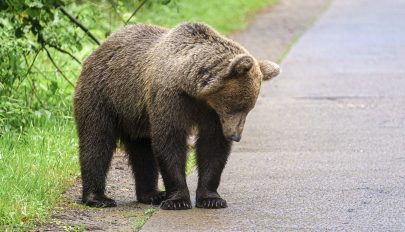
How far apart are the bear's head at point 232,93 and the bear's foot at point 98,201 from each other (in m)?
1.06

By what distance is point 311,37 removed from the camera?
64.4ft

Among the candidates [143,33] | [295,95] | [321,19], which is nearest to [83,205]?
[143,33]

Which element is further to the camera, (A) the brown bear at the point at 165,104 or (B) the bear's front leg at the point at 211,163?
(B) the bear's front leg at the point at 211,163

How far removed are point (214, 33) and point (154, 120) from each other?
0.78 meters

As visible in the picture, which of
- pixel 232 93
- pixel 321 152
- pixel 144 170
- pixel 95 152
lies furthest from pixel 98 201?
pixel 321 152

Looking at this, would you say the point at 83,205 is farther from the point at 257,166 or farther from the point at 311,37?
the point at 311,37

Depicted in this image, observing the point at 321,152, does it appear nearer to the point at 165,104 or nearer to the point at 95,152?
the point at 95,152

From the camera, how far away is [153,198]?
7.76 meters

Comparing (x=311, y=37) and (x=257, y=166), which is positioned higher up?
(x=257, y=166)

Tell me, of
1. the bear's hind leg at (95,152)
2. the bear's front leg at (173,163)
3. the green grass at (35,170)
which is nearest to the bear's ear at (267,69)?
the bear's front leg at (173,163)

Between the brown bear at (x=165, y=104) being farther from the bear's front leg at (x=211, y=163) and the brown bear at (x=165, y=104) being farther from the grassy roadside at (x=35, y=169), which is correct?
the grassy roadside at (x=35, y=169)

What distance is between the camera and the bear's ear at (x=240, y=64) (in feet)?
22.8

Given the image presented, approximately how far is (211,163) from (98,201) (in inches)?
34.5

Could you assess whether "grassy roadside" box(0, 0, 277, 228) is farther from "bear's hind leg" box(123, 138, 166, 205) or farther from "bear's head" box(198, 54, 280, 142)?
"bear's head" box(198, 54, 280, 142)
